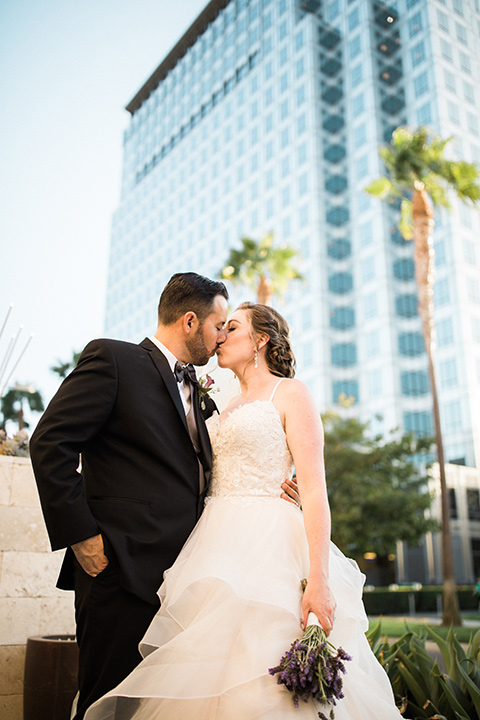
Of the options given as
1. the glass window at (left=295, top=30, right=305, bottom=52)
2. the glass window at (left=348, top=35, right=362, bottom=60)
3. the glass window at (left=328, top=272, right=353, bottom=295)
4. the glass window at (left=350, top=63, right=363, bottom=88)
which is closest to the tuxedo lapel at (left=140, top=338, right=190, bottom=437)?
the glass window at (left=328, top=272, right=353, bottom=295)

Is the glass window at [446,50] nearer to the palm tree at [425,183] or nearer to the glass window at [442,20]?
the glass window at [442,20]

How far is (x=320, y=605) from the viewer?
2400 millimetres

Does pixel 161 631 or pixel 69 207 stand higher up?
pixel 69 207

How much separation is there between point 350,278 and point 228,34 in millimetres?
44297

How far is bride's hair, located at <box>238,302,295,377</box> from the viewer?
3.65m

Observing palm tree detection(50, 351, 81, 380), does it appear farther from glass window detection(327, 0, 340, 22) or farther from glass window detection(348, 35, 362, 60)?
glass window detection(327, 0, 340, 22)

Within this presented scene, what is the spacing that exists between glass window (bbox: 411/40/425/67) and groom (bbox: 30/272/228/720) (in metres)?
63.0

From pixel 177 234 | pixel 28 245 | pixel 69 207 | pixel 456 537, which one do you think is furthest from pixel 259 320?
pixel 177 234

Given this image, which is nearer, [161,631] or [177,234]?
[161,631]

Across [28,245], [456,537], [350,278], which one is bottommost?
[456,537]

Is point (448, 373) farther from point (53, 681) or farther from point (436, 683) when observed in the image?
point (53, 681)

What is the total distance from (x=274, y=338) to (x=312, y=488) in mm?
1193

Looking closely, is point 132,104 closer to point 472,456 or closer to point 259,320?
point 472,456

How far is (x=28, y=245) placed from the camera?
1023cm
